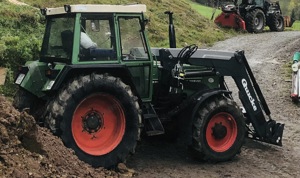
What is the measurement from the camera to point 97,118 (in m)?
6.48

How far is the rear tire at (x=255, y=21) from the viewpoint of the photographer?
2578 cm

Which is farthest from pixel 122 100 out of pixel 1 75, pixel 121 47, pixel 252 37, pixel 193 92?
pixel 252 37

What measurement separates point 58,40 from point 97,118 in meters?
1.47

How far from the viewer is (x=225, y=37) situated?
2469cm

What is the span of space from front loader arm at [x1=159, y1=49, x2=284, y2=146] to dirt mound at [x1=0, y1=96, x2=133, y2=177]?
2.90 metres

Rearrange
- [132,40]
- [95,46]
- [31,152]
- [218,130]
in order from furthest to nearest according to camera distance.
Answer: [218,130]
[132,40]
[95,46]
[31,152]

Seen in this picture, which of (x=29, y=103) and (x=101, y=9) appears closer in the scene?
(x=101, y=9)

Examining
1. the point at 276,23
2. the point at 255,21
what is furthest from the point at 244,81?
the point at 276,23

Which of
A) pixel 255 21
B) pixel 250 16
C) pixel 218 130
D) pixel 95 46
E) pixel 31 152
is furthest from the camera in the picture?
pixel 255 21

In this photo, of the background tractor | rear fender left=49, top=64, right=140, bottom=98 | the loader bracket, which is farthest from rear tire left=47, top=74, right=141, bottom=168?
the background tractor

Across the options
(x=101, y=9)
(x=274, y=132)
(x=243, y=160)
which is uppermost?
(x=101, y=9)

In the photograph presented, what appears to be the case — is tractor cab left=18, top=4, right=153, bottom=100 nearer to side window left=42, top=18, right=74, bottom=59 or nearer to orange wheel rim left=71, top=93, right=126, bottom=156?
side window left=42, top=18, right=74, bottom=59

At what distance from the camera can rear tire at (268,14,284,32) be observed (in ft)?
89.8

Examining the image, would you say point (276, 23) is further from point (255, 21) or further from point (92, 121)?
point (92, 121)
